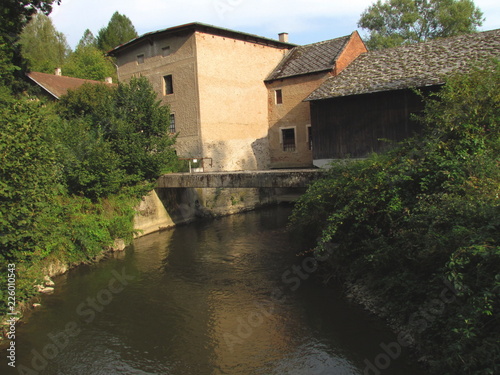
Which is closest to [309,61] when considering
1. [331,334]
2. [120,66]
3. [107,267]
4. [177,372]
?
[120,66]

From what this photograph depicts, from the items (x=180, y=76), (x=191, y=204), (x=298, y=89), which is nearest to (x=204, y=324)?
(x=191, y=204)

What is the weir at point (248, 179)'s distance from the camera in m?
11.5

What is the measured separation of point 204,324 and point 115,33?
4593 cm

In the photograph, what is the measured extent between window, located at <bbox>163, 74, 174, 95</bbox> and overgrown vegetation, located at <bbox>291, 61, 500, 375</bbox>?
13247 millimetres

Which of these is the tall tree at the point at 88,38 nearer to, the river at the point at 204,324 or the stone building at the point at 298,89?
the stone building at the point at 298,89

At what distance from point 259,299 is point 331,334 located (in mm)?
2126

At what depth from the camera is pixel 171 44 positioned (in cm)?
2025

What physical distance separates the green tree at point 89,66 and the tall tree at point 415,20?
22543mm

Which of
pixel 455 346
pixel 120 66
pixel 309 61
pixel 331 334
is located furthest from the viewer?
pixel 120 66

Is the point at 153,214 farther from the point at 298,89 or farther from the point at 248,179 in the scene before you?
the point at 298,89

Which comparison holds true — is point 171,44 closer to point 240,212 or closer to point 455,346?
point 240,212

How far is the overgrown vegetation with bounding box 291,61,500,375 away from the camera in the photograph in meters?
5.14

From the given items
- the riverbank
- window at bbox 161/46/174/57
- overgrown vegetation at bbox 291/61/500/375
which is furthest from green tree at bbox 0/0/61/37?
overgrown vegetation at bbox 291/61/500/375

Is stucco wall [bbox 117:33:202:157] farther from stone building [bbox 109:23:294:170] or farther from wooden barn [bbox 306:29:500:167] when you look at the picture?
wooden barn [bbox 306:29:500:167]
